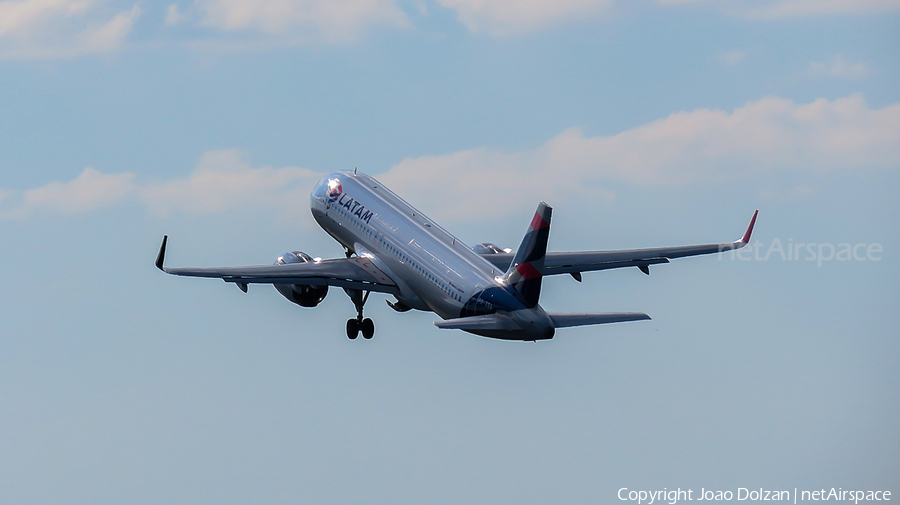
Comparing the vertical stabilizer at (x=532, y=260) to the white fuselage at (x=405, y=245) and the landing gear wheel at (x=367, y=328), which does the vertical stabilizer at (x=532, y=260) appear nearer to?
the white fuselage at (x=405, y=245)

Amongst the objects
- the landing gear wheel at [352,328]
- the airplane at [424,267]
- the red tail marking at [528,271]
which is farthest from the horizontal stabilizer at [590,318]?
the landing gear wheel at [352,328]

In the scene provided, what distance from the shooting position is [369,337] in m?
73.6

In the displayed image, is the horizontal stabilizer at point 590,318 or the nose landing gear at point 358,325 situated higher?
the nose landing gear at point 358,325

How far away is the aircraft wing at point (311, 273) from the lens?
221ft

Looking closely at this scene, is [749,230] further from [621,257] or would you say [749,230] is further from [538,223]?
[538,223]

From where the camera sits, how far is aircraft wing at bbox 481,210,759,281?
72.1 m

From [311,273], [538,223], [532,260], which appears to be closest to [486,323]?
[532,260]

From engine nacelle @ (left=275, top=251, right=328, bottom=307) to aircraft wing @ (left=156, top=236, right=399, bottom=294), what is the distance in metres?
0.94

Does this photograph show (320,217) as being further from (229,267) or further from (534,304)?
(534,304)

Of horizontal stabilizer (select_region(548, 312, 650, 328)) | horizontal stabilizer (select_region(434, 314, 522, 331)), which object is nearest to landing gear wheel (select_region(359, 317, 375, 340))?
horizontal stabilizer (select_region(434, 314, 522, 331))

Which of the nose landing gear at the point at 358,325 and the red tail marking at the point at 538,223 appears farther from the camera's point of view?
the nose landing gear at the point at 358,325

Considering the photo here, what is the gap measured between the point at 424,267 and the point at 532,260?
8.77 meters

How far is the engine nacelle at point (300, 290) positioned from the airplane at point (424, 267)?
0.05m

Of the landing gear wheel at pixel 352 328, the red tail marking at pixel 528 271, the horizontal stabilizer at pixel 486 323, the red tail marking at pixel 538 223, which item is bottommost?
the horizontal stabilizer at pixel 486 323
